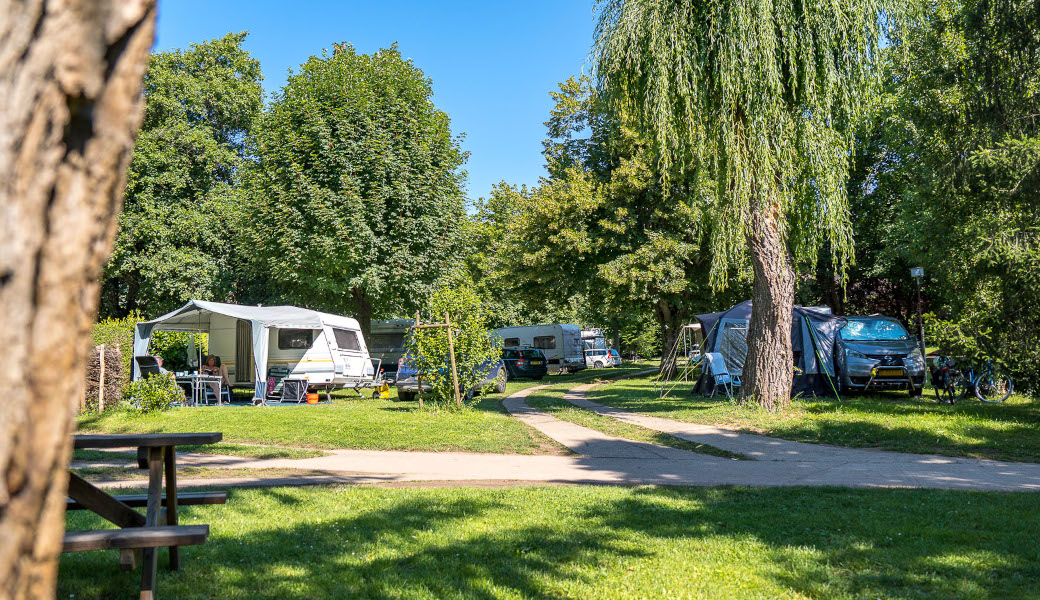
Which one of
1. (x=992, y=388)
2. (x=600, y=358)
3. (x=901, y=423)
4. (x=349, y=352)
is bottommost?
(x=901, y=423)

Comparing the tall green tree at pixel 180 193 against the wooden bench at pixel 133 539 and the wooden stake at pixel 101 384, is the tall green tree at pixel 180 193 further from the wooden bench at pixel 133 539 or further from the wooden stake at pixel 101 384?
the wooden bench at pixel 133 539

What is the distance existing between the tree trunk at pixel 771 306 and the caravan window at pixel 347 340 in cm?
1270

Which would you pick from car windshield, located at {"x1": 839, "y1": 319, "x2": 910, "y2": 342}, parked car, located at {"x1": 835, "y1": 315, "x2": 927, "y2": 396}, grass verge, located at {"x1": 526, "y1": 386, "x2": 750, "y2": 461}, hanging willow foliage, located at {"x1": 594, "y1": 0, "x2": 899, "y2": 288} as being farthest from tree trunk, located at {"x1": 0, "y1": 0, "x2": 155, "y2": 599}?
car windshield, located at {"x1": 839, "y1": 319, "x2": 910, "y2": 342}

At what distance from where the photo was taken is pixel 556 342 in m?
37.2

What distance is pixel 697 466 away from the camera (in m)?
8.94

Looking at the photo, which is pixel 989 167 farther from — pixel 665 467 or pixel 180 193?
pixel 180 193

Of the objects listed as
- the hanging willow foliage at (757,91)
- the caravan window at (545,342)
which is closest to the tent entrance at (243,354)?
the hanging willow foliage at (757,91)

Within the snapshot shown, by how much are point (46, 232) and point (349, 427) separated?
11.8m

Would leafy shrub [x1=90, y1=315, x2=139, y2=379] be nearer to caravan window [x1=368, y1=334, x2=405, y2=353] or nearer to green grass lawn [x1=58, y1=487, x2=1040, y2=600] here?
green grass lawn [x1=58, y1=487, x2=1040, y2=600]

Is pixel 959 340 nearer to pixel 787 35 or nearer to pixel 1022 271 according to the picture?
pixel 1022 271

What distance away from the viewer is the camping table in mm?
18656

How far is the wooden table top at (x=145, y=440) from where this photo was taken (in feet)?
14.0

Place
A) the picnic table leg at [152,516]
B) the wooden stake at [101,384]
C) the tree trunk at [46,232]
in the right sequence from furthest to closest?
the wooden stake at [101,384]
the picnic table leg at [152,516]
the tree trunk at [46,232]

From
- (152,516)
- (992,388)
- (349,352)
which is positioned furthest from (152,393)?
(992,388)
